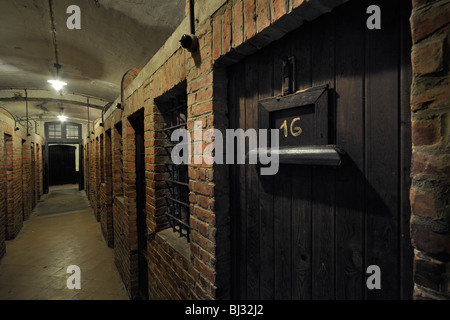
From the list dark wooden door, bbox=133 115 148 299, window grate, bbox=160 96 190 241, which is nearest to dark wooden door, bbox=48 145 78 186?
dark wooden door, bbox=133 115 148 299

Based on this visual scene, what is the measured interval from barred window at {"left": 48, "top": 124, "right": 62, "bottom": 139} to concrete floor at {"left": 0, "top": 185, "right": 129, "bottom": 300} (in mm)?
8312

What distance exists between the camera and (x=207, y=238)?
1.32 meters

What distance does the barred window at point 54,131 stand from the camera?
12.8m

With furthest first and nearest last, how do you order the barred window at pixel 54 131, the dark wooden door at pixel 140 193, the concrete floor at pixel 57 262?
the barred window at pixel 54 131
the concrete floor at pixel 57 262
the dark wooden door at pixel 140 193

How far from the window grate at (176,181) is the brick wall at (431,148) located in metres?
1.64

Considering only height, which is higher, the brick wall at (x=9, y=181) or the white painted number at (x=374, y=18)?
the white painted number at (x=374, y=18)

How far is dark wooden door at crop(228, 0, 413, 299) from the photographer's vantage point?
0.69 metres

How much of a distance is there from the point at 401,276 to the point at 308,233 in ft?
1.08

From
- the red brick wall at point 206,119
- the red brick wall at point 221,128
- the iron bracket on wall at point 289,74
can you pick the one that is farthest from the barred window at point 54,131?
the iron bracket on wall at point 289,74

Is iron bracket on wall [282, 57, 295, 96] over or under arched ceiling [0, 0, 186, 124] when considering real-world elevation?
under

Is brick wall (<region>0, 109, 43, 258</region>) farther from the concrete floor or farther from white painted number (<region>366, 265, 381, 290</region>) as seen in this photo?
white painted number (<region>366, 265, 381, 290</region>)

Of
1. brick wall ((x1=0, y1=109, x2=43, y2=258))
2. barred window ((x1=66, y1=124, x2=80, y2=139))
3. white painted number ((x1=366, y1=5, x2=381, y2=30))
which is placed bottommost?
brick wall ((x1=0, y1=109, x2=43, y2=258))

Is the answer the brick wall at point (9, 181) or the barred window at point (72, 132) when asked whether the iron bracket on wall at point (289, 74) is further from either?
the barred window at point (72, 132)

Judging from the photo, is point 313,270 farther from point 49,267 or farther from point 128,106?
point 49,267
